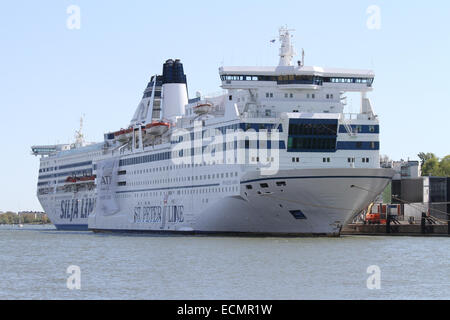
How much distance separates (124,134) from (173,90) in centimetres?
646

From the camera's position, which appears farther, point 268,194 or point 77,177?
point 77,177

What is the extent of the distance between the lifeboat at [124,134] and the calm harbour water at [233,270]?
1108 inches

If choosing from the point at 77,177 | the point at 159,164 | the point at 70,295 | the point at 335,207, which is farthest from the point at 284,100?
the point at 77,177

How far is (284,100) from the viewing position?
58750 mm

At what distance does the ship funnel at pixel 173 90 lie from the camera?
82812mm

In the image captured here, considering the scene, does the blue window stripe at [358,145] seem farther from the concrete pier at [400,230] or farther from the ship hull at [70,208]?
the ship hull at [70,208]

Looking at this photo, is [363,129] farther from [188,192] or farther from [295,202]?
[188,192]

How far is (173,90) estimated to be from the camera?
83938 mm

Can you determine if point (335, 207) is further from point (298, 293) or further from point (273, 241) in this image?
point (298, 293)

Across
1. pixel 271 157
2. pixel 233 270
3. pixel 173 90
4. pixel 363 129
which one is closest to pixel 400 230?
pixel 363 129

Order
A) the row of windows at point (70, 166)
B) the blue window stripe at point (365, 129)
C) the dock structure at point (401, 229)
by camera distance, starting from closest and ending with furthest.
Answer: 1. the blue window stripe at point (365, 129)
2. the dock structure at point (401, 229)
3. the row of windows at point (70, 166)

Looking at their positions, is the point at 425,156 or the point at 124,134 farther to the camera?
the point at 425,156

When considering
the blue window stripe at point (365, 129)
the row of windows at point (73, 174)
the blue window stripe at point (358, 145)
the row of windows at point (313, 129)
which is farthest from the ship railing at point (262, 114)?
the row of windows at point (73, 174)
